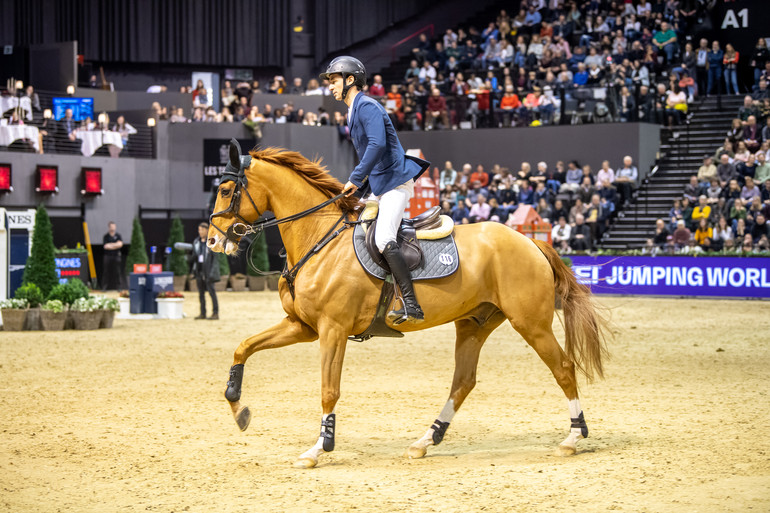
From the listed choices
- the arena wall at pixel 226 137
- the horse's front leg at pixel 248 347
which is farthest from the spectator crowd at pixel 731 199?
the horse's front leg at pixel 248 347

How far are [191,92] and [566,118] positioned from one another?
14079 mm

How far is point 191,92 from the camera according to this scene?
114ft

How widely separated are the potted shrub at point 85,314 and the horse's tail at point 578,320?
1226cm

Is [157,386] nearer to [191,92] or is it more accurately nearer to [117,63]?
[191,92]

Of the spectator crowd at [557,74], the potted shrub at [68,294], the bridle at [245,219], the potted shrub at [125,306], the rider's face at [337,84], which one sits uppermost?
the spectator crowd at [557,74]

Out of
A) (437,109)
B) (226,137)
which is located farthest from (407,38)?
(226,137)

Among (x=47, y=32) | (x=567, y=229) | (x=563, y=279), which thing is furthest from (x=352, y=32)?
(x=563, y=279)

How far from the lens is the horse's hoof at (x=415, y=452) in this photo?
745 cm

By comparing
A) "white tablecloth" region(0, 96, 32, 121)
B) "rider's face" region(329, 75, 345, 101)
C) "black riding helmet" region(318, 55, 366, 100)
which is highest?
"white tablecloth" region(0, 96, 32, 121)

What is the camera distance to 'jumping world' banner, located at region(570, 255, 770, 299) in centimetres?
2317

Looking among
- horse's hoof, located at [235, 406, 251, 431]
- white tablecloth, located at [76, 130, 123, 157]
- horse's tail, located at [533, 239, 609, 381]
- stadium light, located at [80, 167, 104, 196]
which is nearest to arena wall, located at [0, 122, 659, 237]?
stadium light, located at [80, 167, 104, 196]

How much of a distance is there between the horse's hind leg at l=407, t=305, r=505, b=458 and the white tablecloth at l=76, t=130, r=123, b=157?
24.0 m

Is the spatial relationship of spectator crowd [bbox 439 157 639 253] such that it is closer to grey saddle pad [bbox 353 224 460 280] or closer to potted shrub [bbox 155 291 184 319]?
potted shrub [bbox 155 291 184 319]

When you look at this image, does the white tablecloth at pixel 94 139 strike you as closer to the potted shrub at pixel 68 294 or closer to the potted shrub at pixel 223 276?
the potted shrub at pixel 223 276
